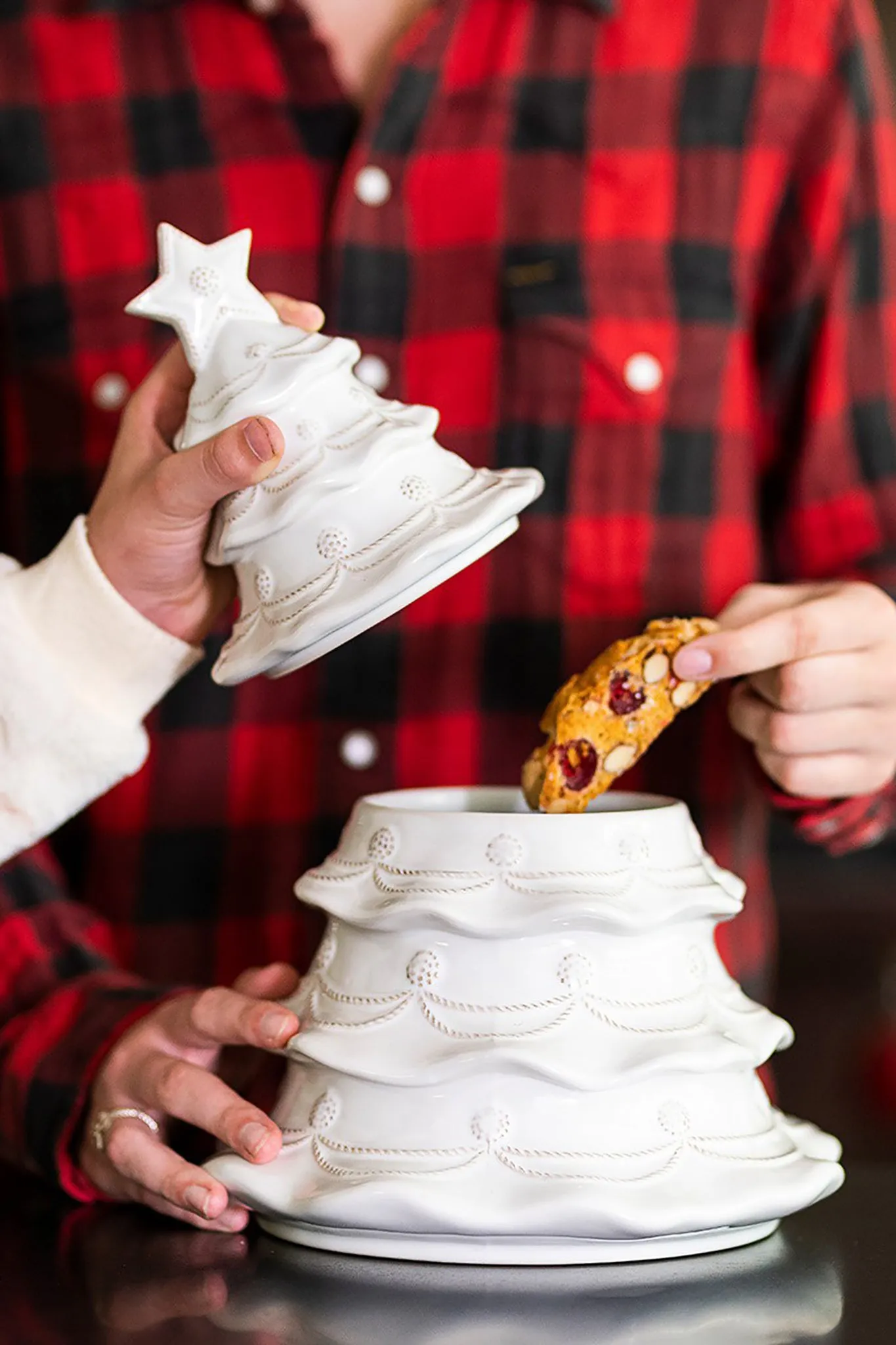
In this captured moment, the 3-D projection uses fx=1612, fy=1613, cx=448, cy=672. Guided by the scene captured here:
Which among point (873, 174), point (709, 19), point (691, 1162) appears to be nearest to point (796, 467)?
point (873, 174)

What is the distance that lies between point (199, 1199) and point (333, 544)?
0.92 ft

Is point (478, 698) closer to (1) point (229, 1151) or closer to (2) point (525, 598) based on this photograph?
(2) point (525, 598)

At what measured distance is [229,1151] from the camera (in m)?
0.70

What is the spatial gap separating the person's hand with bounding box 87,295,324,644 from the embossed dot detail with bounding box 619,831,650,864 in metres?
0.21

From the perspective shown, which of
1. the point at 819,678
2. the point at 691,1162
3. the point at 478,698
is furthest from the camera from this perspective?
the point at 478,698

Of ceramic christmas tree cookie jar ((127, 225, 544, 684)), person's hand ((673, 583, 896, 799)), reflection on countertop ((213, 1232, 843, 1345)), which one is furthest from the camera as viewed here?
person's hand ((673, 583, 896, 799))

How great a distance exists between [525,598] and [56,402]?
1.16ft

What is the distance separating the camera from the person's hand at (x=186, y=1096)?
69cm

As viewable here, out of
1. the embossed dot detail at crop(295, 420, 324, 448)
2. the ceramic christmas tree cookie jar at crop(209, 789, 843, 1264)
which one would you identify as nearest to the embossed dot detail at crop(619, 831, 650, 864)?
the ceramic christmas tree cookie jar at crop(209, 789, 843, 1264)

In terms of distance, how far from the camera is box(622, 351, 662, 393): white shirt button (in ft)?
3.53

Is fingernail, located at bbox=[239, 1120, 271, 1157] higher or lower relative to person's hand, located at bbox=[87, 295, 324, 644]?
lower

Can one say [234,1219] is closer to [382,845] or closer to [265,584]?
[382,845]

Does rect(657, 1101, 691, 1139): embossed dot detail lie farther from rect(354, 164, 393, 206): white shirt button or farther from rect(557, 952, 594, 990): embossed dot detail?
rect(354, 164, 393, 206): white shirt button

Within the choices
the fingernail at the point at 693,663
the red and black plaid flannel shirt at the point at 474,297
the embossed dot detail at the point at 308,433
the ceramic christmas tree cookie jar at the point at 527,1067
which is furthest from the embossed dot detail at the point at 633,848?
the red and black plaid flannel shirt at the point at 474,297
